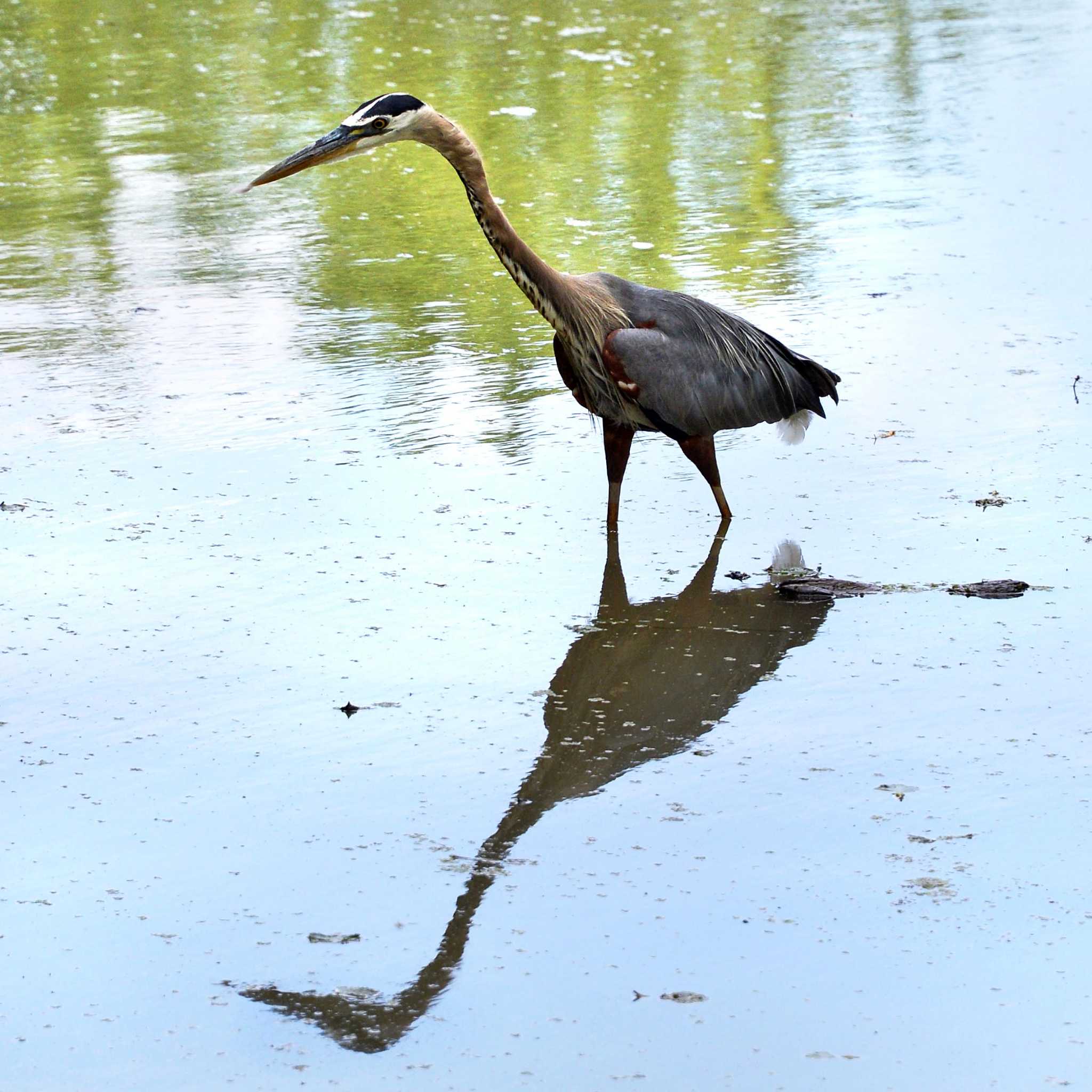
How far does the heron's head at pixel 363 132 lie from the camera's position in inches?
244

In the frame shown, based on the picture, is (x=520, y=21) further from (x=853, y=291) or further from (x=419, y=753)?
(x=419, y=753)

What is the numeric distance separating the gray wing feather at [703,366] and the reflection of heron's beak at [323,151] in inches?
46.9

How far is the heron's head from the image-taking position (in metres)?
6.19

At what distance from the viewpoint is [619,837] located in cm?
449

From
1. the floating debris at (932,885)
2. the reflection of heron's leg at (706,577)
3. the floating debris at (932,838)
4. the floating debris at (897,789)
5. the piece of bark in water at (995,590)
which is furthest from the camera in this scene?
the reflection of heron's leg at (706,577)

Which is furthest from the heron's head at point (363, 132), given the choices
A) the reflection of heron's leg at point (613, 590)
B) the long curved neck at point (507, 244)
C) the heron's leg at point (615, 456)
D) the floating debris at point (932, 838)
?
the floating debris at point (932, 838)

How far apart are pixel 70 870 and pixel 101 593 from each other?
2.04 metres

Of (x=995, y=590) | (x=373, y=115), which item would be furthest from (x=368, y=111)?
(x=995, y=590)

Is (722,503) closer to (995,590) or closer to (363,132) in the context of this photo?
(995,590)

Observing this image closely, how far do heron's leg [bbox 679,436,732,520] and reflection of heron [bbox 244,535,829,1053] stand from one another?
0.23m

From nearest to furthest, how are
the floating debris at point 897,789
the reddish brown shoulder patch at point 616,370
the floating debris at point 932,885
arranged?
the floating debris at point 932,885
the floating debris at point 897,789
the reddish brown shoulder patch at point 616,370

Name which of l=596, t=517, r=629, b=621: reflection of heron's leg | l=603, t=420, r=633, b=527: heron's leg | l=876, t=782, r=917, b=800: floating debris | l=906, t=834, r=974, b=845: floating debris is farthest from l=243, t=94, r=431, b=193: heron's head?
l=906, t=834, r=974, b=845: floating debris

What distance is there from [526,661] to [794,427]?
2.27 metres

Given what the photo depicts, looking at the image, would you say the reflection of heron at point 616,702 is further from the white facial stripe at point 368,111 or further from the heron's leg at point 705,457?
the white facial stripe at point 368,111
